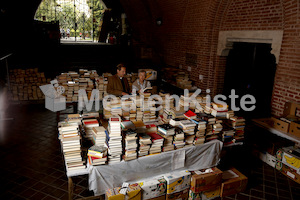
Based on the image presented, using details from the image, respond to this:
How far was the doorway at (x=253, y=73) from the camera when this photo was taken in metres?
6.74

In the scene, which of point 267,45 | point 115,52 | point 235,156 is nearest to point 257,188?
point 235,156

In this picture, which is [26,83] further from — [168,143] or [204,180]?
[204,180]

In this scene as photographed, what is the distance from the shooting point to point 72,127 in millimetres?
3660

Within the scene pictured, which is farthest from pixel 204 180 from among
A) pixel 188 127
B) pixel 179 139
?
pixel 188 127

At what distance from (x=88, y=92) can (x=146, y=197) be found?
418 cm

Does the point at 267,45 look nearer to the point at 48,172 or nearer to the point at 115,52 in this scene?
the point at 48,172

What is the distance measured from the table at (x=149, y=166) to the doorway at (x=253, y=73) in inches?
112

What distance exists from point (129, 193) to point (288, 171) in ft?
11.8

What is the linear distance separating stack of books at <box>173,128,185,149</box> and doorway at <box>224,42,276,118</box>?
133 inches

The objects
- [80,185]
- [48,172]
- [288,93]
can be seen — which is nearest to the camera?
[80,185]

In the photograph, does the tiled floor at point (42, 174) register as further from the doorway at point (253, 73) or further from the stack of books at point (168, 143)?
the doorway at point (253, 73)

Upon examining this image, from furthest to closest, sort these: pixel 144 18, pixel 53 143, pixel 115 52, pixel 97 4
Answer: pixel 97 4
pixel 115 52
pixel 144 18
pixel 53 143

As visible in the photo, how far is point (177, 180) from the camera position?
159 inches

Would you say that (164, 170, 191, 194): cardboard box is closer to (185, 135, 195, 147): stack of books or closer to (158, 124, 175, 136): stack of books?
(185, 135, 195, 147): stack of books
